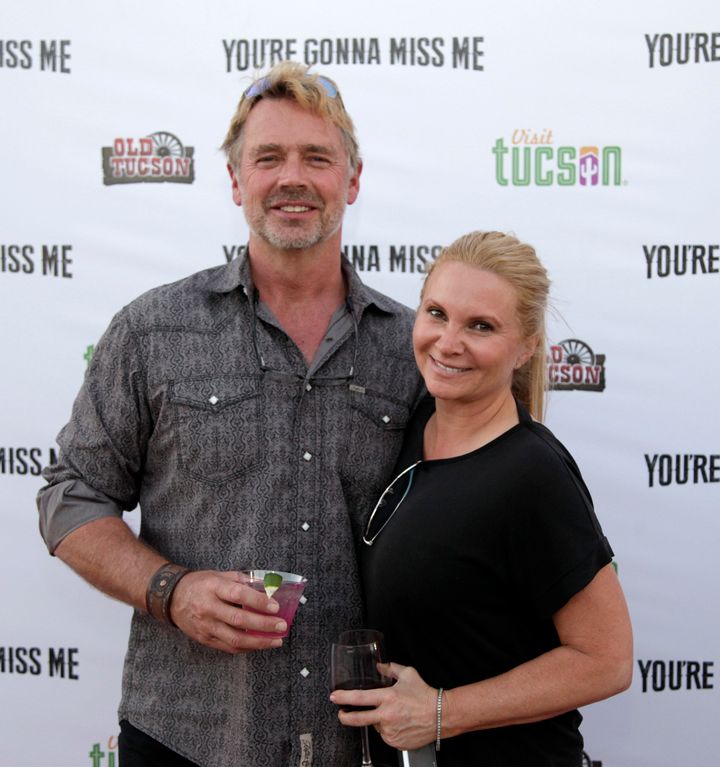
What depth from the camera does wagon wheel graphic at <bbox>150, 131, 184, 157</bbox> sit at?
2531mm

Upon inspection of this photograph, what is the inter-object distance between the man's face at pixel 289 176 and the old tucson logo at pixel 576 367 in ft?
3.43

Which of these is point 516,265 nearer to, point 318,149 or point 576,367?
point 318,149

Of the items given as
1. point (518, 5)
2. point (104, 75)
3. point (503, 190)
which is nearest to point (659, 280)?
point (503, 190)

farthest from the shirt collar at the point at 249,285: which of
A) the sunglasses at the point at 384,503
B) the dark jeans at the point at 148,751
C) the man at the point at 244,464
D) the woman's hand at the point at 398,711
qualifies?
the dark jeans at the point at 148,751

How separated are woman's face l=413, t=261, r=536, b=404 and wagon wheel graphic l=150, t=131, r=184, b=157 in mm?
1273

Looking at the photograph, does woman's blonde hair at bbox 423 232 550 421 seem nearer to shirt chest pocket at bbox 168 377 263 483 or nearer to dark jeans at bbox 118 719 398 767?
shirt chest pocket at bbox 168 377 263 483

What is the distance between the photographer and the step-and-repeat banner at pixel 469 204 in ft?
8.13

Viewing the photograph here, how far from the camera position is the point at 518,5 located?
246cm

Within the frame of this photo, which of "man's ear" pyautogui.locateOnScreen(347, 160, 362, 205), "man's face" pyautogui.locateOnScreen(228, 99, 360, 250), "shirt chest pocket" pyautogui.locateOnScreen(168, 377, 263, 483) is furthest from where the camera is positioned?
"man's ear" pyautogui.locateOnScreen(347, 160, 362, 205)

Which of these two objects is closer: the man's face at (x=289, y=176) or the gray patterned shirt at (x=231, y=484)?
the gray patterned shirt at (x=231, y=484)

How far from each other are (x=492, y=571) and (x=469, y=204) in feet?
4.56

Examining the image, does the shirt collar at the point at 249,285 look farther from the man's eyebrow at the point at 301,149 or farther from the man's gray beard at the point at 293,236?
the man's eyebrow at the point at 301,149

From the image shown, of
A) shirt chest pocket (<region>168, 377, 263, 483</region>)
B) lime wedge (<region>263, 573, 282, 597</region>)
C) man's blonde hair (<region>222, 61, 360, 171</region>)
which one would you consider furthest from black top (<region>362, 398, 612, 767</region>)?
man's blonde hair (<region>222, 61, 360, 171</region>)

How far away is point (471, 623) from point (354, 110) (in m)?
1.63
